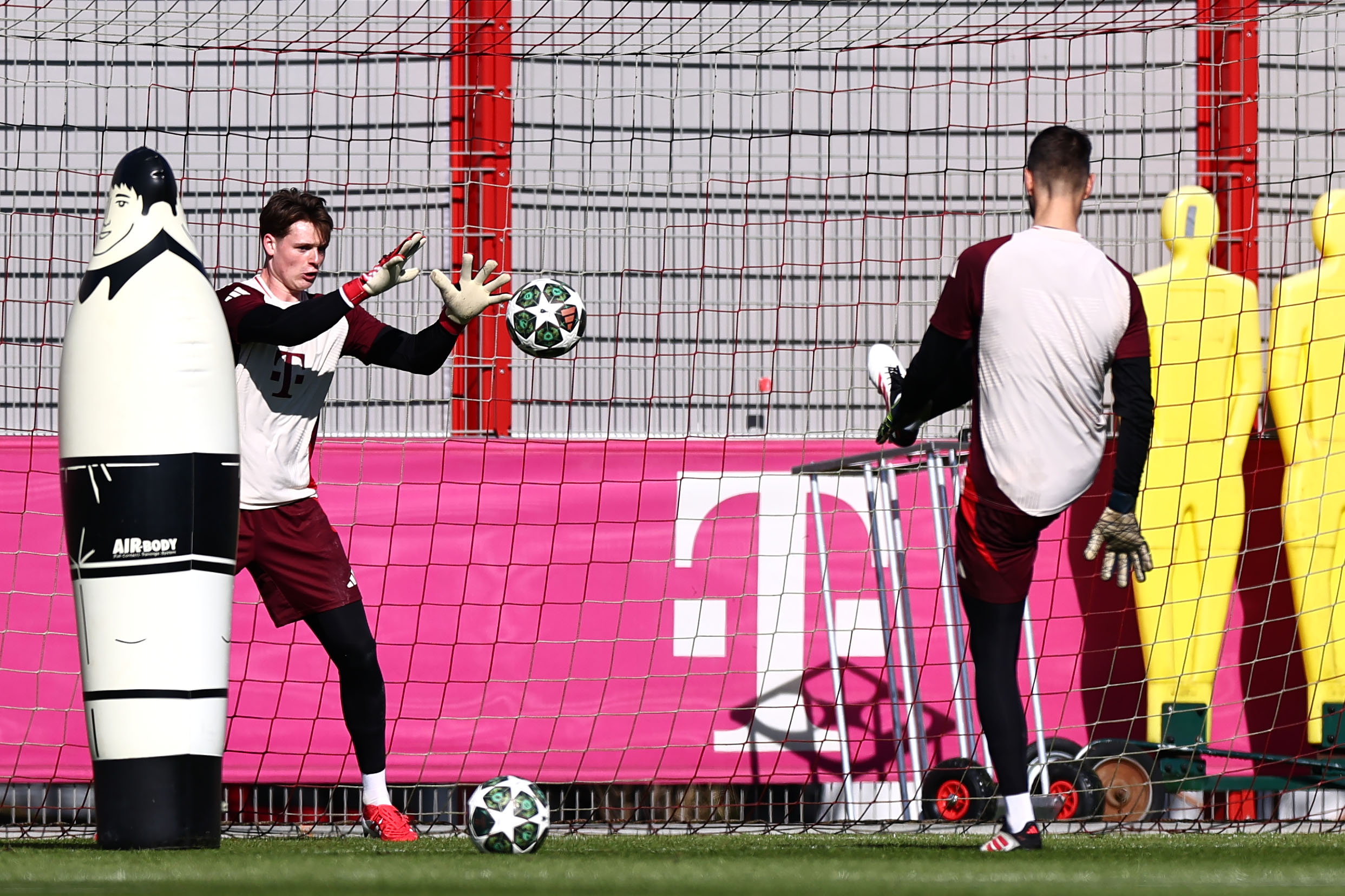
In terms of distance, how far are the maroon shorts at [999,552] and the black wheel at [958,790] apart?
1836 mm

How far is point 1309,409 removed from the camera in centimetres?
630

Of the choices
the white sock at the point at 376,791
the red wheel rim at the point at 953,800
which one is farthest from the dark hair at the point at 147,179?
the red wheel rim at the point at 953,800

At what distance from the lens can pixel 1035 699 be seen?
6129 millimetres

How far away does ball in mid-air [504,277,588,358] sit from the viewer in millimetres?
4902

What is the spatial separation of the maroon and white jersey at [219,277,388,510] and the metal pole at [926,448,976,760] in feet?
6.87

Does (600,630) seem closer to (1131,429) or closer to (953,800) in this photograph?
(953,800)

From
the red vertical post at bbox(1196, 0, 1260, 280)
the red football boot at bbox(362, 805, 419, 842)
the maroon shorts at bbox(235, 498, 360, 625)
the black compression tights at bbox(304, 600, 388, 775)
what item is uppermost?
the red vertical post at bbox(1196, 0, 1260, 280)

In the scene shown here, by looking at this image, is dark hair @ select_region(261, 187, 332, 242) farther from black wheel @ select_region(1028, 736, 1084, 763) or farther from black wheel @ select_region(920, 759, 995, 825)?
black wheel @ select_region(1028, 736, 1084, 763)

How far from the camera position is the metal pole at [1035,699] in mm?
5695

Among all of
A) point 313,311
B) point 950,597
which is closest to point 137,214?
point 313,311

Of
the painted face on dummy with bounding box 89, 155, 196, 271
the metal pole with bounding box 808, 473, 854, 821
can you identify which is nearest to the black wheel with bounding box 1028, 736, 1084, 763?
the metal pole with bounding box 808, 473, 854, 821

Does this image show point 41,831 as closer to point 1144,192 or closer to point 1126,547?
point 1126,547

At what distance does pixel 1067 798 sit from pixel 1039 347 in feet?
7.65

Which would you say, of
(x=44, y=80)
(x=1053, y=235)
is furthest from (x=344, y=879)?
(x=44, y=80)
